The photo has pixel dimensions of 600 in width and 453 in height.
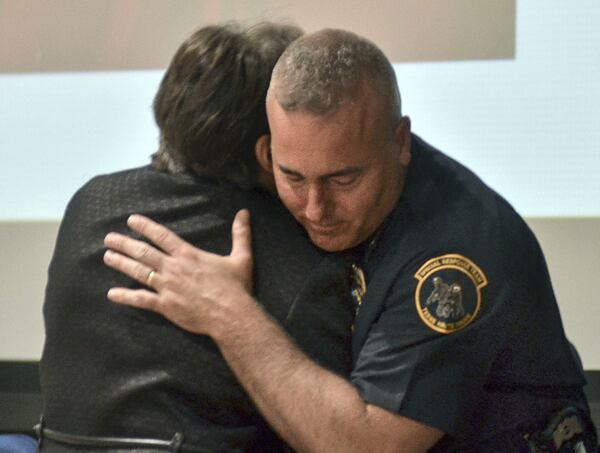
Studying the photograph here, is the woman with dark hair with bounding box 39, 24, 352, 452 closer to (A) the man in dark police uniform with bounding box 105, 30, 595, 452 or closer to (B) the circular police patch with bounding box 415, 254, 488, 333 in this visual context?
(A) the man in dark police uniform with bounding box 105, 30, 595, 452

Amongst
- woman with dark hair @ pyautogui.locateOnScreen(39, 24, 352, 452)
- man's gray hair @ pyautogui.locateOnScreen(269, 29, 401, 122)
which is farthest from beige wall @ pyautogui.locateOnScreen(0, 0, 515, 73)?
man's gray hair @ pyautogui.locateOnScreen(269, 29, 401, 122)

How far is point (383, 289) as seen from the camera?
152 centimetres

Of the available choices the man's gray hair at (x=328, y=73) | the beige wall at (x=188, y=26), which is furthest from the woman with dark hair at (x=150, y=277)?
the beige wall at (x=188, y=26)

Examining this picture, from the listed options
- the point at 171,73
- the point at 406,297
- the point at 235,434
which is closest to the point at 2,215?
the point at 171,73

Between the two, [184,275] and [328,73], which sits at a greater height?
[328,73]

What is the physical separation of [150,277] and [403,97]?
38.8 inches

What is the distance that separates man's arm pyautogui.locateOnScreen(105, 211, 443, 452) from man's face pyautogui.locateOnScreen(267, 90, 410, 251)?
0.37ft

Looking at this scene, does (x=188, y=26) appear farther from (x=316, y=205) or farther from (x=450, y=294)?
(x=450, y=294)

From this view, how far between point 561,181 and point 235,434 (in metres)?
1.07

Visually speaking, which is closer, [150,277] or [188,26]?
[150,277]

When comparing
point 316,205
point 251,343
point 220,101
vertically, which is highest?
point 220,101

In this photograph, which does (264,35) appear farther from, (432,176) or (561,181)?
(561,181)

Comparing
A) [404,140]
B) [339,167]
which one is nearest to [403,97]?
[404,140]

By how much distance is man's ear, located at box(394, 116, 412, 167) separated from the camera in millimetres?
1563
